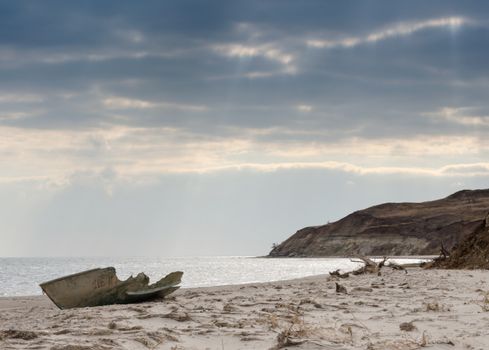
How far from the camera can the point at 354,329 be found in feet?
26.9

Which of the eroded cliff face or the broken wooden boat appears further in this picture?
the eroded cliff face

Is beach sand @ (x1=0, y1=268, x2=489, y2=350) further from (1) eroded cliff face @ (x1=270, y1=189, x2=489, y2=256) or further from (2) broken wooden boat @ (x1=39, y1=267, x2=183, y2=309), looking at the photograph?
(1) eroded cliff face @ (x1=270, y1=189, x2=489, y2=256)

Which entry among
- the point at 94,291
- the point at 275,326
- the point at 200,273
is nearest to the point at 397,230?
the point at 200,273

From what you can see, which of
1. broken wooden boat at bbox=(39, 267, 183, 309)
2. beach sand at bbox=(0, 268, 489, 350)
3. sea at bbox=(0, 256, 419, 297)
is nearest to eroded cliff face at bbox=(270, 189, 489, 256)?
sea at bbox=(0, 256, 419, 297)

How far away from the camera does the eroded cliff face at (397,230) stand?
12650 centimetres

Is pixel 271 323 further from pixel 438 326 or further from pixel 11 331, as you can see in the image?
pixel 11 331

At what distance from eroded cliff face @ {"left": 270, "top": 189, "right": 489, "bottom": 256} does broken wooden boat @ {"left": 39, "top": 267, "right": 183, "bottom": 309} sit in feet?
356

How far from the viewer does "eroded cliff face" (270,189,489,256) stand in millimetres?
126500

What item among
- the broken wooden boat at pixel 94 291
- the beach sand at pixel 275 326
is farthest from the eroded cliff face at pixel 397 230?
the beach sand at pixel 275 326

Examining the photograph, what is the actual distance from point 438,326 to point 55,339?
172 inches

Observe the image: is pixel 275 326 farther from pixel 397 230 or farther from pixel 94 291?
pixel 397 230

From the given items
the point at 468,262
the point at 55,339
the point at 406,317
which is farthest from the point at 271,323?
the point at 468,262

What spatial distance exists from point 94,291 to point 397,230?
5015 inches

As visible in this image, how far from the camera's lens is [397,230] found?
5369 inches
